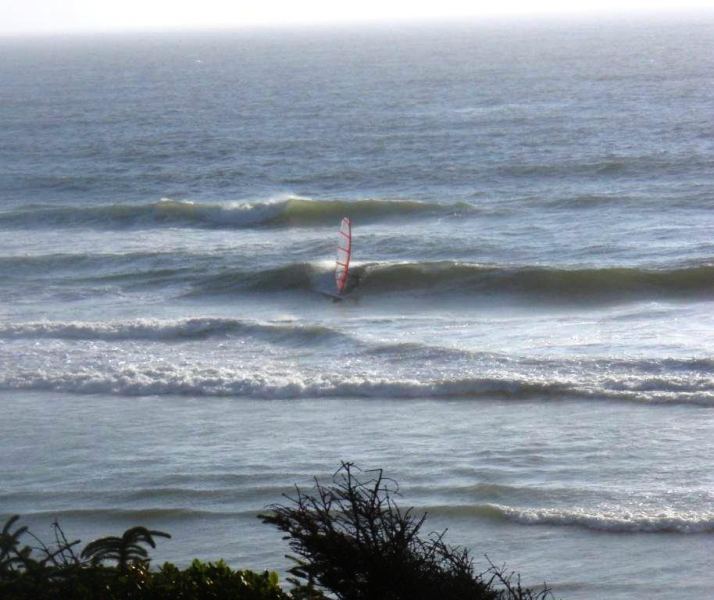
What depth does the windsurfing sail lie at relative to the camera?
23984 millimetres

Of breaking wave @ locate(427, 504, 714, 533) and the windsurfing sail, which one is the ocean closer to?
breaking wave @ locate(427, 504, 714, 533)

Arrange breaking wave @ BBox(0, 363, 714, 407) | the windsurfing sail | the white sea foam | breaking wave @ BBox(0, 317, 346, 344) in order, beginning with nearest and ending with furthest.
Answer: the white sea foam, breaking wave @ BBox(0, 363, 714, 407), breaking wave @ BBox(0, 317, 346, 344), the windsurfing sail

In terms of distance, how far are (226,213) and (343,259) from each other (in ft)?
29.3

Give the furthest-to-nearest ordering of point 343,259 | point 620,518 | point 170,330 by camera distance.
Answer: point 343,259 < point 170,330 < point 620,518

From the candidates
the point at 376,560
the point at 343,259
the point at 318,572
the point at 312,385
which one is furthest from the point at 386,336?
the point at 376,560

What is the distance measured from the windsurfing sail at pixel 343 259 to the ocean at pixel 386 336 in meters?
0.32

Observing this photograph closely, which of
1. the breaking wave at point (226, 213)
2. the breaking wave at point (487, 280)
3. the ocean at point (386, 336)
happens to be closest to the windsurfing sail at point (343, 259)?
the breaking wave at point (487, 280)

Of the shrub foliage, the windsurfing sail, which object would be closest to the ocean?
the windsurfing sail

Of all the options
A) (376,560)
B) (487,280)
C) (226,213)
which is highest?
(226,213)

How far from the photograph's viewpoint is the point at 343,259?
24625 mm

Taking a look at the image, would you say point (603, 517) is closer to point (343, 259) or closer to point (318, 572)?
point (318, 572)

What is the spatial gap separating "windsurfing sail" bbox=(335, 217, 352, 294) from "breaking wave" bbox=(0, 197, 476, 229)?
6.53 meters

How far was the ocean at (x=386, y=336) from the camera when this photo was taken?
11500mm

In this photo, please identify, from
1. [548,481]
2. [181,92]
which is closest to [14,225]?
[548,481]
